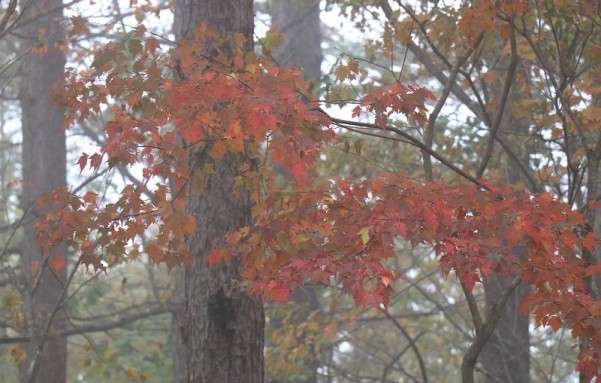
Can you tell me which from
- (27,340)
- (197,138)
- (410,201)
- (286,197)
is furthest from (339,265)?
(27,340)

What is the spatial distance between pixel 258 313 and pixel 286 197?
1.20 meters

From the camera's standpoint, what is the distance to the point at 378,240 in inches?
161

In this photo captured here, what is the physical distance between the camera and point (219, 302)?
5633mm

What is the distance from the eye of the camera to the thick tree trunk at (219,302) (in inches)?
220

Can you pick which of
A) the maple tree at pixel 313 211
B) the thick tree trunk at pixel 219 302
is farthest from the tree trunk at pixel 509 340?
the thick tree trunk at pixel 219 302

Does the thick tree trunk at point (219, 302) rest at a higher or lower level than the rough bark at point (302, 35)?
lower

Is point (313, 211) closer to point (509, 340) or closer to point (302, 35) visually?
point (509, 340)

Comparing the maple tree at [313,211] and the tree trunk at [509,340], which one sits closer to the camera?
the maple tree at [313,211]

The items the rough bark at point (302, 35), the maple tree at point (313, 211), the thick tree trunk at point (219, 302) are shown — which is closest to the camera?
the maple tree at point (313, 211)

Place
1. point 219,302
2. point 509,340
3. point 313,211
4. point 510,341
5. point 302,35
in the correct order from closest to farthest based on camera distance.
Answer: point 313,211, point 219,302, point 510,341, point 509,340, point 302,35

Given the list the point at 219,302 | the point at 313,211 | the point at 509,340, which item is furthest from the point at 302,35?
the point at 313,211

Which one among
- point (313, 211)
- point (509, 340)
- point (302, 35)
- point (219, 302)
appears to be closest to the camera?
point (313, 211)

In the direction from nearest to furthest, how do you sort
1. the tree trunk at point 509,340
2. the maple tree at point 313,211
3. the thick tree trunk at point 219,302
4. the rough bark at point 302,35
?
1. the maple tree at point 313,211
2. the thick tree trunk at point 219,302
3. the tree trunk at point 509,340
4. the rough bark at point 302,35

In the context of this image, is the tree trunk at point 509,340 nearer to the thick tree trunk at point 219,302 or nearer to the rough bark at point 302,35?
the rough bark at point 302,35
